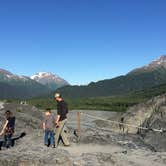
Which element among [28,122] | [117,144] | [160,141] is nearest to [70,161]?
[117,144]

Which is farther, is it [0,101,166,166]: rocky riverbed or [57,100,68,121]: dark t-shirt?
[57,100,68,121]: dark t-shirt

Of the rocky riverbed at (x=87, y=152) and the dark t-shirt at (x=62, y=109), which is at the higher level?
the dark t-shirt at (x=62, y=109)

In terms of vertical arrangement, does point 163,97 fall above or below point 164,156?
above

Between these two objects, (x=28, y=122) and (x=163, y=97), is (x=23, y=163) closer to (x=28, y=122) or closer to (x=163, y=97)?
(x=28, y=122)

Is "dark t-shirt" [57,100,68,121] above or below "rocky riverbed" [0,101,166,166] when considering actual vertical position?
above

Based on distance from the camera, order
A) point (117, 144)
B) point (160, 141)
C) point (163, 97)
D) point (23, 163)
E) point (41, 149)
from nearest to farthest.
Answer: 1. point (23, 163)
2. point (41, 149)
3. point (117, 144)
4. point (160, 141)
5. point (163, 97)

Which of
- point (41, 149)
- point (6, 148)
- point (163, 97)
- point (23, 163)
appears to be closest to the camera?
point (23, 163)

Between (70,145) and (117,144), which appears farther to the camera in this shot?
(117,144)

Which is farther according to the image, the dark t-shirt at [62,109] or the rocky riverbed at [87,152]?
the dark t-shirt at [62,109]

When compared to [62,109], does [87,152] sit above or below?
below

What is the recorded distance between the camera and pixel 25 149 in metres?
25.3

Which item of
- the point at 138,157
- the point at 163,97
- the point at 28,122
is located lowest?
the point at 138,157

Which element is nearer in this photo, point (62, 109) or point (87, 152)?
point (62, 109)

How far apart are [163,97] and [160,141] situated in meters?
12.2
